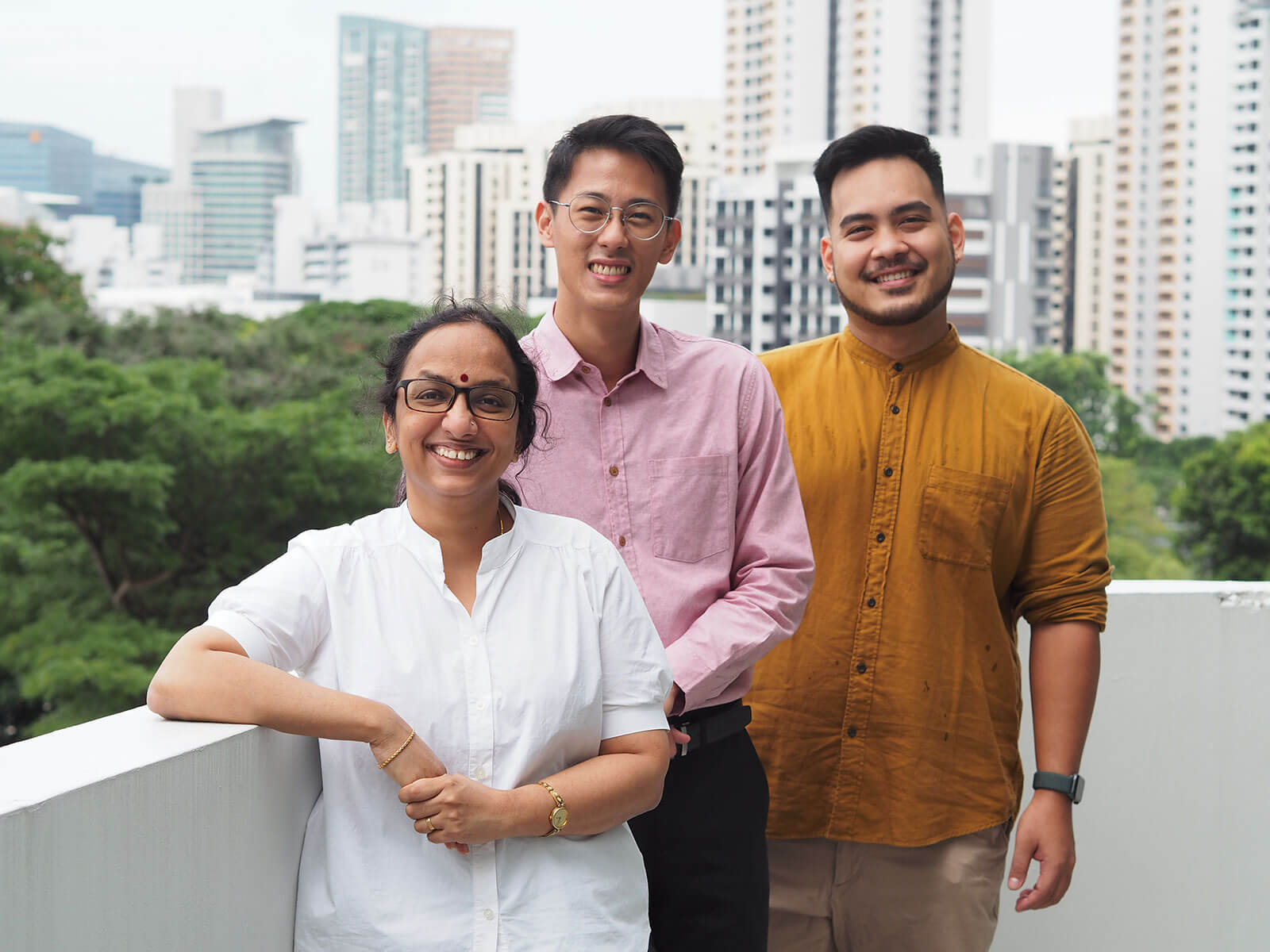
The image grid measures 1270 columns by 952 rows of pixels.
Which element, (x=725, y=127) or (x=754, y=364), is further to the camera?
(x=725, y=127)

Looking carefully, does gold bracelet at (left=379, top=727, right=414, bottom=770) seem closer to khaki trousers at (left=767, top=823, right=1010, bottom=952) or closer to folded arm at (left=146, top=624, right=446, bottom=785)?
folded arm at (left=146, top=624, right=446, bottom=785)

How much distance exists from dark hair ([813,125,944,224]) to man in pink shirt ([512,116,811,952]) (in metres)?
0.26

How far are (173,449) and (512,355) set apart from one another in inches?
Answer: 408

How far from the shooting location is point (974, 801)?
1660mm

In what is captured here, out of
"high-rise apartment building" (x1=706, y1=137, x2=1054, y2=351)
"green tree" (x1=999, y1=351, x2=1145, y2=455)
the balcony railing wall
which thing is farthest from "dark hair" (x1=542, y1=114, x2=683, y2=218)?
"high-rise apartment building" (x1=706, y1=137, x2=1054, y2=351)

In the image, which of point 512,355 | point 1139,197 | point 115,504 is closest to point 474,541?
point 512,355

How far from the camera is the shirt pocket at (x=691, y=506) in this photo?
1.53 metres

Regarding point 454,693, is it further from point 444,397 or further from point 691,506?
point 691,506

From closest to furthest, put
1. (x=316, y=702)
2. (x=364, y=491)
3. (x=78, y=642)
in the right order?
(x=316, y=702), (x=78, y=642), (x=364, y=491)

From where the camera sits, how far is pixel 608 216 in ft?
4.96

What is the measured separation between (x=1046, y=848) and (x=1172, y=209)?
50432mm

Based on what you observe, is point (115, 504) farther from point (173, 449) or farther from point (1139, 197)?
point (1139, 197)

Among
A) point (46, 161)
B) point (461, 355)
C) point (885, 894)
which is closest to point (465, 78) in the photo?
point (46, 161)

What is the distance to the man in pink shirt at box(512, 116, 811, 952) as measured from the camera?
1.50 meters
